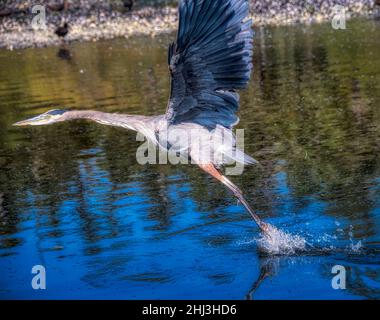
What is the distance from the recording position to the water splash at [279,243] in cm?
811

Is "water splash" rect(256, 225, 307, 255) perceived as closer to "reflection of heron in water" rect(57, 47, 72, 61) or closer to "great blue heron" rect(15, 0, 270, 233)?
"great blue heron" rect(15, 0, 270, 233)

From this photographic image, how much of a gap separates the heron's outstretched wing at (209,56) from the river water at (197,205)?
1.46m

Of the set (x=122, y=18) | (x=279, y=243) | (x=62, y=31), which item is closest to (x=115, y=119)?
(x=279, y=243)

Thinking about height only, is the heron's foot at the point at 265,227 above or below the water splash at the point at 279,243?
above

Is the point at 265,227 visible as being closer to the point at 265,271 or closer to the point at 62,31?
the point at 265,271

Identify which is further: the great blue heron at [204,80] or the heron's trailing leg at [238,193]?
the heron's trailing leg at [238,193]

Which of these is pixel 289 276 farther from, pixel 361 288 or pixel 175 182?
pixel 175 182

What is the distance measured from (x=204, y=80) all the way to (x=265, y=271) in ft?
5.93

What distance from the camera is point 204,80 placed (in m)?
7.66

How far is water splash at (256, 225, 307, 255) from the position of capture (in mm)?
8109

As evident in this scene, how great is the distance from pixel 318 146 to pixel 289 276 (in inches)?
197

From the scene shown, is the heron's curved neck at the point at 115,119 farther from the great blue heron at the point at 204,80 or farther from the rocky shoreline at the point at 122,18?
the rocky shoreline at the point at 122,18

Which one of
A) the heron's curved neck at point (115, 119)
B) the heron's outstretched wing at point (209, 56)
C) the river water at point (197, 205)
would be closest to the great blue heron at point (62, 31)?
the river water at point (197, 205)
